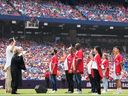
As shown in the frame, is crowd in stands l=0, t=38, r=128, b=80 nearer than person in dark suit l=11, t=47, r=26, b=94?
No

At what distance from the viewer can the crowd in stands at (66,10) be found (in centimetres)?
4396

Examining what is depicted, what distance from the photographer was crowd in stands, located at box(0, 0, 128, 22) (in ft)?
144

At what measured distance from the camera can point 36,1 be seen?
47.3 metres

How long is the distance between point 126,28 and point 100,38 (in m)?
2.62

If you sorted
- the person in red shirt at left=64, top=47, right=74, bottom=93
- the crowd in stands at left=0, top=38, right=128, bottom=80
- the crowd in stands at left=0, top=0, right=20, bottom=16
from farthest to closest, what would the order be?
the crowd in stands at left=0, top=0, right=20, bottom=16 < the crowd in stands at left=0, top=38, right=128, bottom=80 < the person in red shirt at left=64, top=47, right=74, bottom=93

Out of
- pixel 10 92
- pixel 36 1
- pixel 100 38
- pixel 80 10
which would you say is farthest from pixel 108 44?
pixel 10 92

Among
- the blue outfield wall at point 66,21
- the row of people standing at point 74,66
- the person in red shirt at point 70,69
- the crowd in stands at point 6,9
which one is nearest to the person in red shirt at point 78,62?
the row of people standing at point 74,66

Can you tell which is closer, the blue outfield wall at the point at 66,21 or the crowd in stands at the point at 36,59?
the crowd in stands at the point at 36,59

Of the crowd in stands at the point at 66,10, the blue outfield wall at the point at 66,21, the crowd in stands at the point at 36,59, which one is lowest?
the crowd in stands at the point at 36,59

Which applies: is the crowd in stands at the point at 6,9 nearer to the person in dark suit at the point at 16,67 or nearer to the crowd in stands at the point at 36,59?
the crowd in stands at the point at 36,59

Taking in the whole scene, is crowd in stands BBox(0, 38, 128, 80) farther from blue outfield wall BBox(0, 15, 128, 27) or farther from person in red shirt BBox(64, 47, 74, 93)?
person in red shirt BBox(64, 47, 74, 93)

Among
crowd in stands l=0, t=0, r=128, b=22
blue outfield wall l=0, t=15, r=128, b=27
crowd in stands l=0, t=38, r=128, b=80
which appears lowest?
crowd in stands l=0, t=38, r=128, b=80

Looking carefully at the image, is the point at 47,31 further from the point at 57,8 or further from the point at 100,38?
the point at 100,38

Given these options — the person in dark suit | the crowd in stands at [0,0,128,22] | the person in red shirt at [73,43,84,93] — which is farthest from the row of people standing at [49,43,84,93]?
the crowd in stands at [0,0,128,22]
